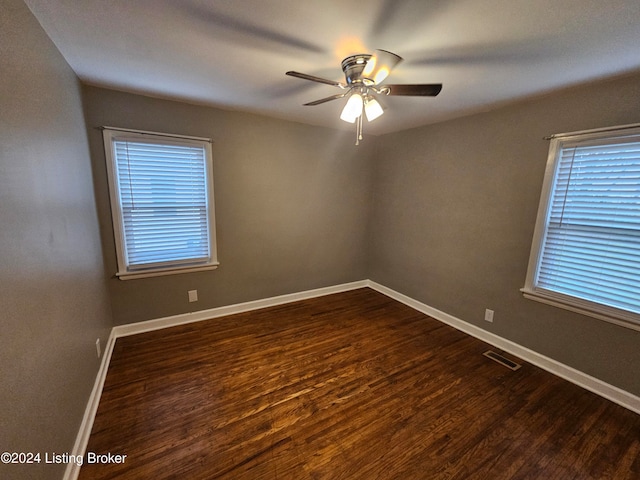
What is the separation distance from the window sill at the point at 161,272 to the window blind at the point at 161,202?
0.21 feet

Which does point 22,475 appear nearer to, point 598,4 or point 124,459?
point 124,459

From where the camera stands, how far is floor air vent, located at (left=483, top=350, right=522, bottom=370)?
2420 mm

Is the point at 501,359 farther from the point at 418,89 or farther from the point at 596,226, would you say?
the point at 418,89

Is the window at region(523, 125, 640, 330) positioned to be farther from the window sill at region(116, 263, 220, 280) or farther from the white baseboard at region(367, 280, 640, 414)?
the window sill at region(116, 263, 220, 280)

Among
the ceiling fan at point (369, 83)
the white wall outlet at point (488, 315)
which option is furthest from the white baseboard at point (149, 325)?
the ceiling fan at point (369, 83)

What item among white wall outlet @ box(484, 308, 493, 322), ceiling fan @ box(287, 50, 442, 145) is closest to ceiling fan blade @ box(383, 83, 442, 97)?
ceiling fan @ box(287, 50, 442, 145)

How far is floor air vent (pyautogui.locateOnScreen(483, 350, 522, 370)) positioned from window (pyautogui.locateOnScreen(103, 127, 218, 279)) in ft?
10.5

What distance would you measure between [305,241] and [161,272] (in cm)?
181

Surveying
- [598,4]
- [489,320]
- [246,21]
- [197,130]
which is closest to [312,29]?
[246,21]

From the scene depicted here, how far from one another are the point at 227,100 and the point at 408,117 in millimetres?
2025

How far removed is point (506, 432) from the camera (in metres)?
1.75

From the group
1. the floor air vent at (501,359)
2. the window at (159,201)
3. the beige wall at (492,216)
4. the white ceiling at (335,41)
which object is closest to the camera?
the white ceiling at (335,41)

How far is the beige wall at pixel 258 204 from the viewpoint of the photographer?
2.57 m

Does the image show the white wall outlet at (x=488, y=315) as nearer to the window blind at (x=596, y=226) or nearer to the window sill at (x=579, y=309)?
the window sill at (x=579, y=309)
